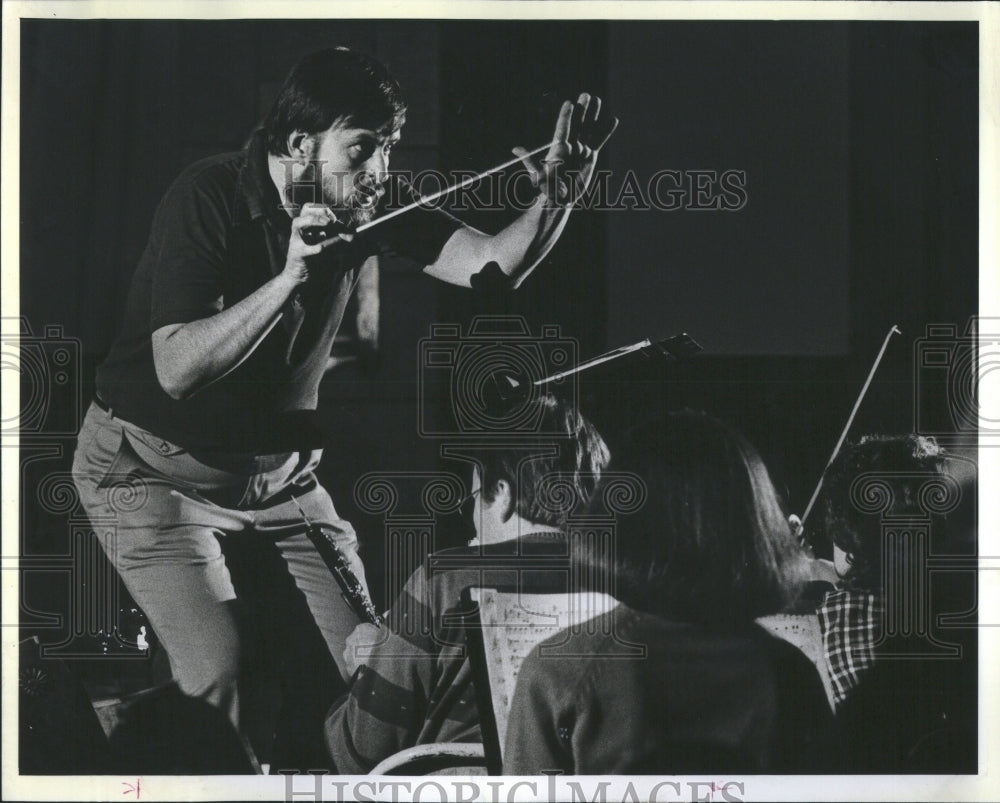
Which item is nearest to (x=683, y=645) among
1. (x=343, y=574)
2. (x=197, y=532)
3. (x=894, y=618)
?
(x=894, y=618)

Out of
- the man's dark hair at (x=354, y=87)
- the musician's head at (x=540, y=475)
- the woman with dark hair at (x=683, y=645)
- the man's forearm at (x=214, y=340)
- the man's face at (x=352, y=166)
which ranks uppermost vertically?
the man's dark hair at (x=354, y=87)

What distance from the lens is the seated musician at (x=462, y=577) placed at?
2.82 m

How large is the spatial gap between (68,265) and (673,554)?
2172mm

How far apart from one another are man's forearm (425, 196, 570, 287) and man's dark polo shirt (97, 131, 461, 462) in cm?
13

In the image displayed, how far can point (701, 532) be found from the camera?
283cm

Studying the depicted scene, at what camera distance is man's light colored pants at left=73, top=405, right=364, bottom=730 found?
2809 millimetres

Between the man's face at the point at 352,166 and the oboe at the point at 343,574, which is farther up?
the man's face at the point at 352,166

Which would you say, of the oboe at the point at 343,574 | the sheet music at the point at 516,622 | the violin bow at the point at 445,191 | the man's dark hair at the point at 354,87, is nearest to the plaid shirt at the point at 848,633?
the sheet music at the point at 516,622

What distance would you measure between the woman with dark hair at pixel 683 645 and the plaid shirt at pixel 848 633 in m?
0.09

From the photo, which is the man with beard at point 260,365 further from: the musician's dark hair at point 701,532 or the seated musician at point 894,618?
the seated musician at point 894,618

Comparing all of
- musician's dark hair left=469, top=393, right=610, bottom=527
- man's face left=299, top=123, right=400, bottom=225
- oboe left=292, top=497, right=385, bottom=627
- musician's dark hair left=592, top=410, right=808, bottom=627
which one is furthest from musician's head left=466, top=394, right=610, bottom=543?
man's face left=299, top=123, right=400, bottom=225

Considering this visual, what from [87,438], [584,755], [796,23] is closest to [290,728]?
[584,755]

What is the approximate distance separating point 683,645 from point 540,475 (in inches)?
28.2

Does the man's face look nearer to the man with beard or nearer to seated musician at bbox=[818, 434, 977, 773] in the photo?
the man with beard
